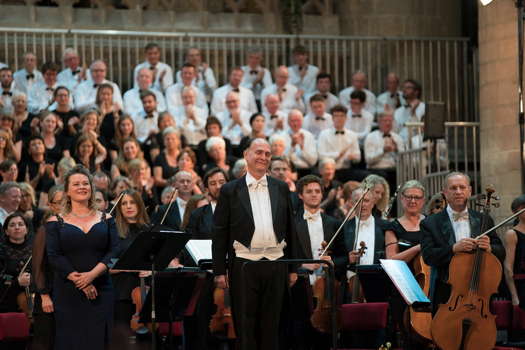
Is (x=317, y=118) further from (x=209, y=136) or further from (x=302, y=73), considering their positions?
(x=209, y=136)

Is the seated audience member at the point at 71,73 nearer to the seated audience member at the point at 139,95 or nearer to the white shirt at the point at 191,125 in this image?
the seated audience member at the point at 139,95

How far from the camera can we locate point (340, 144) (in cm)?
1409

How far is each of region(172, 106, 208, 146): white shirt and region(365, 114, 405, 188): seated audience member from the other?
1.97m

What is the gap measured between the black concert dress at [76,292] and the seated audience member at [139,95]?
257 inches

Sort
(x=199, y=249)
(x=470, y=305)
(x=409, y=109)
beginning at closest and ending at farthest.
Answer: (x=470, y=305) → (x=199, y=249) → (x=409, y=109)

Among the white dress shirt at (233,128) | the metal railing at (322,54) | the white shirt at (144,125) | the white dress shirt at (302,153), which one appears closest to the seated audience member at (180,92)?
the white dress shirt at (233,128)

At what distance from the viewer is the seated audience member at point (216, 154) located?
41.5ft

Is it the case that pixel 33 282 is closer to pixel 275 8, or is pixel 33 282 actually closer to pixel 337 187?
pixel 337 187

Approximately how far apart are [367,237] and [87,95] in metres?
5.67

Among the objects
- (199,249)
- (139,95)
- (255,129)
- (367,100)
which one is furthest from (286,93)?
(199,249)

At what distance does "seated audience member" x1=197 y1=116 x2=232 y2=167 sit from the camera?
13070 millimetres

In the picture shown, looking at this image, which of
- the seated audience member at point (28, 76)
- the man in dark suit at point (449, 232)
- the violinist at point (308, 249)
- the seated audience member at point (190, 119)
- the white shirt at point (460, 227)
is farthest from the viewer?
the seated audience member at point (28, 76)

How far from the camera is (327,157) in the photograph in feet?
44.5

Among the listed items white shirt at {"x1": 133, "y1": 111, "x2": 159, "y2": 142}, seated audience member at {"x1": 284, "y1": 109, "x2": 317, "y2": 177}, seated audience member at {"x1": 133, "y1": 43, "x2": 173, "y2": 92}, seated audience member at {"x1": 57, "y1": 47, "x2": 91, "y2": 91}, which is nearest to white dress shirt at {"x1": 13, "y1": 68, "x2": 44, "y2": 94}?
seated audience member at {"x1": 57, "y1": 47, "x2": 91, "y2": 91}
